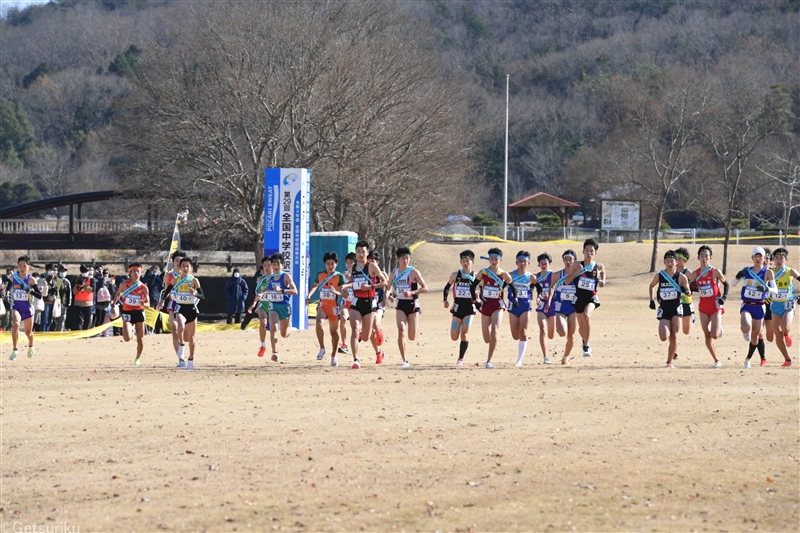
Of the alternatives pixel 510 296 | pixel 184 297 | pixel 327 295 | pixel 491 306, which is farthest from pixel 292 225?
pixel 491 306

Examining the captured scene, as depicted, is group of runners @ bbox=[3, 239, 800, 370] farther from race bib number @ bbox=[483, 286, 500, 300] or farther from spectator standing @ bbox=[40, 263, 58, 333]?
spectator standing @ bbox=[40, 263, 58, 333]

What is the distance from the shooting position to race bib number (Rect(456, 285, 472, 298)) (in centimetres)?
1717

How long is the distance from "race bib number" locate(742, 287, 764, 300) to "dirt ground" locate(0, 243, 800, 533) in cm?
117

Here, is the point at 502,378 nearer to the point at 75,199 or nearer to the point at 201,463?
the point at 201,463

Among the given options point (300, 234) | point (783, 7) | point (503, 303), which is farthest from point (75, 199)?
point (783, 7)

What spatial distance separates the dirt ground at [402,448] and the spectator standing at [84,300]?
409 inches

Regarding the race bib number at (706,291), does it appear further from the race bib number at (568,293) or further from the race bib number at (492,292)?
the race bib number at (492,292)

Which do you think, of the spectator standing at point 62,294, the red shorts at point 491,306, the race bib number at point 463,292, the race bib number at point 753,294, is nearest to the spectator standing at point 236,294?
the spectator standing at point 62,294

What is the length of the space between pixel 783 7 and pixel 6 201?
8651 centimetres

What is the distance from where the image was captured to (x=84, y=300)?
28.5m

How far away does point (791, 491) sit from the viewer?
9.06m

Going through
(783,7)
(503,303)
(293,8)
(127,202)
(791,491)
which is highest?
(783,7)

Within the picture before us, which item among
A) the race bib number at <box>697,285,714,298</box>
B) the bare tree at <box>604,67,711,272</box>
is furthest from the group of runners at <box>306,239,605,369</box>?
the bare tree at <box>604,67,711,272</box>

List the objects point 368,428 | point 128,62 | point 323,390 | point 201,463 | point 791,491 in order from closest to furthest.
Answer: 1. point 791,491
2. point 201,463
3. point 368,428
4. point 323,390
5. point 128,62
